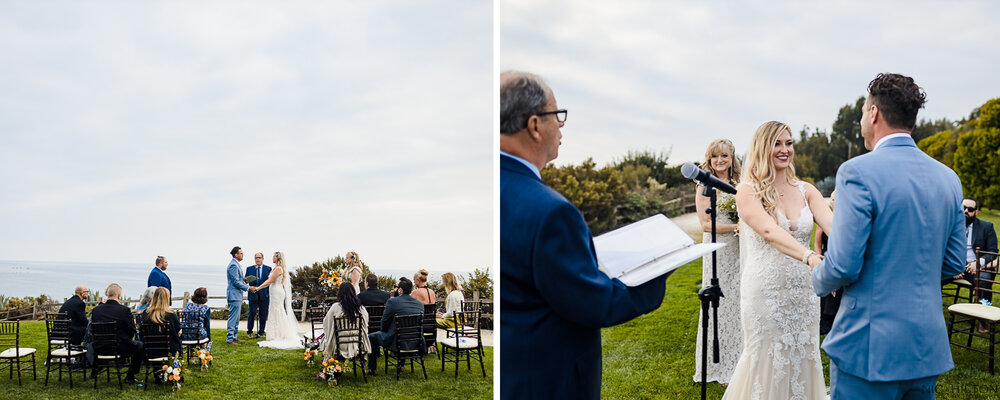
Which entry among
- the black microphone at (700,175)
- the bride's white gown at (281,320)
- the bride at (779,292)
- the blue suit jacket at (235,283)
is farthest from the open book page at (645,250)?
the bride's white gown at (281,320)

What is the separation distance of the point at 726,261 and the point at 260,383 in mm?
4165

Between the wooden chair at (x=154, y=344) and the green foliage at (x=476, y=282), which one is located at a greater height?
the green foliage at (x=476, y=282)

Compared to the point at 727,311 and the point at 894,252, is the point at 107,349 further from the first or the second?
the point at 894,252

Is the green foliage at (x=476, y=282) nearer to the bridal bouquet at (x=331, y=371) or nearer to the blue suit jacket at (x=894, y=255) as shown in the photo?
the bridal bouquet at (x=331, y=371)

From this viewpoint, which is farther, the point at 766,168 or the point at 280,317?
the point at 280,317

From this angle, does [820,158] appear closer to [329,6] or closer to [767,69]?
[767,69]

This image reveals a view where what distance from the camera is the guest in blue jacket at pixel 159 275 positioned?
204 inches

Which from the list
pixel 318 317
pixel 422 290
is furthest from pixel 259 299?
pixel 422 290

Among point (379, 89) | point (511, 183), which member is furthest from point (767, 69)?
point (379, 89)

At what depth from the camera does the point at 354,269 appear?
5.71 meters

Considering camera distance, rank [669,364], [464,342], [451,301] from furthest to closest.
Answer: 1. [451,301]
2. [464,342]
3. [669,364]

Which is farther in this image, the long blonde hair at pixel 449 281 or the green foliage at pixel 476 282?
the green foliage at pixel 476 282

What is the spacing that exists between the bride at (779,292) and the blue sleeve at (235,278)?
483 centimetres

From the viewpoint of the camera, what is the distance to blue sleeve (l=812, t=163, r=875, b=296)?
1.77 meters
